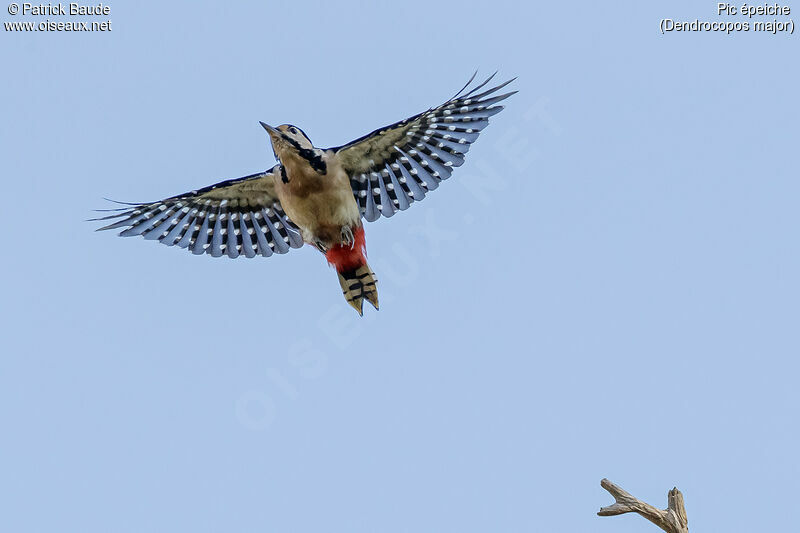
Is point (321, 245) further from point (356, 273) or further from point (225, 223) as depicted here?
point (225, 223)

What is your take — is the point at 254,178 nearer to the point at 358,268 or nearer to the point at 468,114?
the point at 358,268

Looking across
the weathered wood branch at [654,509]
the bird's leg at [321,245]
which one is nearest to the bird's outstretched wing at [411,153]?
the bird's leg at [321,245]

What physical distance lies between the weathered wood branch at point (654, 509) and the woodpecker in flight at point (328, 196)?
3.41 meters

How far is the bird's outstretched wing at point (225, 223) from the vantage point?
9.91 meters

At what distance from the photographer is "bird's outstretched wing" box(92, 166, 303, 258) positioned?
9.91m

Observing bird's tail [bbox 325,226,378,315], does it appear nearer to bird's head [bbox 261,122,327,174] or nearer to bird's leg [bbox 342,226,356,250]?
bird's leg [bbox 342,226,356,250]

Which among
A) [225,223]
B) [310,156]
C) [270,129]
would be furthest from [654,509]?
Result: [225,223]

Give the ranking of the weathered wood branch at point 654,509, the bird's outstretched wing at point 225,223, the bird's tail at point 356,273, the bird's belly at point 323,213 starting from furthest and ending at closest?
1. the bird's outstretched wing at point 225,223
2. the bird's tail at point 356,273
3. the bird's belly at point 323,213
4. the weathered wood branch at point 654,509

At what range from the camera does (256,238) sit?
10094mm

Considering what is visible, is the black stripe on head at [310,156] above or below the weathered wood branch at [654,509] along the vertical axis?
Result: above

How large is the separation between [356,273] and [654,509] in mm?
3724

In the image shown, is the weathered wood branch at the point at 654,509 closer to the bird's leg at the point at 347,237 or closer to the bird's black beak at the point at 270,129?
the bird's leg at the point at 347,237

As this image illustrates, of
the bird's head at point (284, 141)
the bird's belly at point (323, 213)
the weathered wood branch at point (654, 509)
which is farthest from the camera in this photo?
the bird's belly at point (323, 213)

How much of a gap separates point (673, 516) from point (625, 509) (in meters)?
0.33
